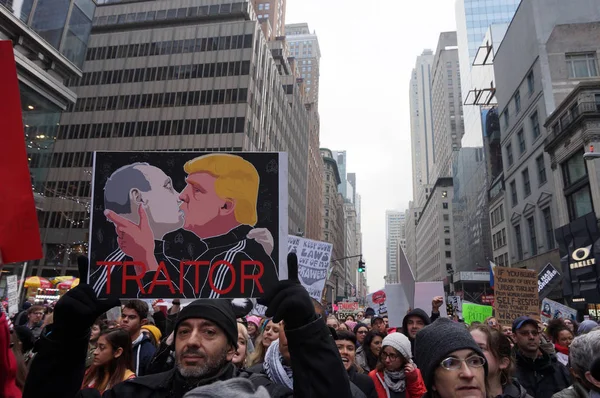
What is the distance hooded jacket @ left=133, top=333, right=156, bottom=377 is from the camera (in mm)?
5160

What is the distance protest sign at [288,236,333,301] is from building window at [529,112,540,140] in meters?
30.1

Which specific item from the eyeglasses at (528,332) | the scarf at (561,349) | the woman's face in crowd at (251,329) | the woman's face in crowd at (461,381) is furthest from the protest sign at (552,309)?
the woman's face in crowd at (461,381)

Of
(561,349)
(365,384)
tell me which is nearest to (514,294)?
(561,349)

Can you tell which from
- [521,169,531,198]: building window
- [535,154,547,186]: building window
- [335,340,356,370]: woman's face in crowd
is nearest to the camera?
[335,340,356,370]: woman's face in crowd

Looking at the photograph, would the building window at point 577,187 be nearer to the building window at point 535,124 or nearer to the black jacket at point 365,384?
the building window at point 535,124

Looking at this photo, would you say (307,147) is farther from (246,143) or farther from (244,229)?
(244,229)

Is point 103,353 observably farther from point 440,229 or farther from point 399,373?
point 440,229

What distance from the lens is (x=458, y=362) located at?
2623 mm

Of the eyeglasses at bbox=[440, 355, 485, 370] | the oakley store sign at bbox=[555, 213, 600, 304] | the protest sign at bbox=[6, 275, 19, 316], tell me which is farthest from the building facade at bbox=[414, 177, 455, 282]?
the eyeglasses at bbox=[440, 355, 485, 370]

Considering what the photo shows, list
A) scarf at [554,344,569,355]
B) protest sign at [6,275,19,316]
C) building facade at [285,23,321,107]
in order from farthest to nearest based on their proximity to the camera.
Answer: building facade at [285,23,321,107] < protest sign at [6,275,19,316] < scarf at [554,344,569,355]

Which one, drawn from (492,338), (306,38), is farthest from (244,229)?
(306,38)

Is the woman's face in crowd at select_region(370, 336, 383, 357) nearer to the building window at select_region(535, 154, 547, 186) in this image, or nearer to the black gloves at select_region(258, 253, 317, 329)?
the black gloves at select_region(258, 253, 317, 329)

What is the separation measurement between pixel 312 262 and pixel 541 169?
29564 millimetres

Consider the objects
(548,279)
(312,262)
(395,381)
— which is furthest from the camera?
(548,279)
